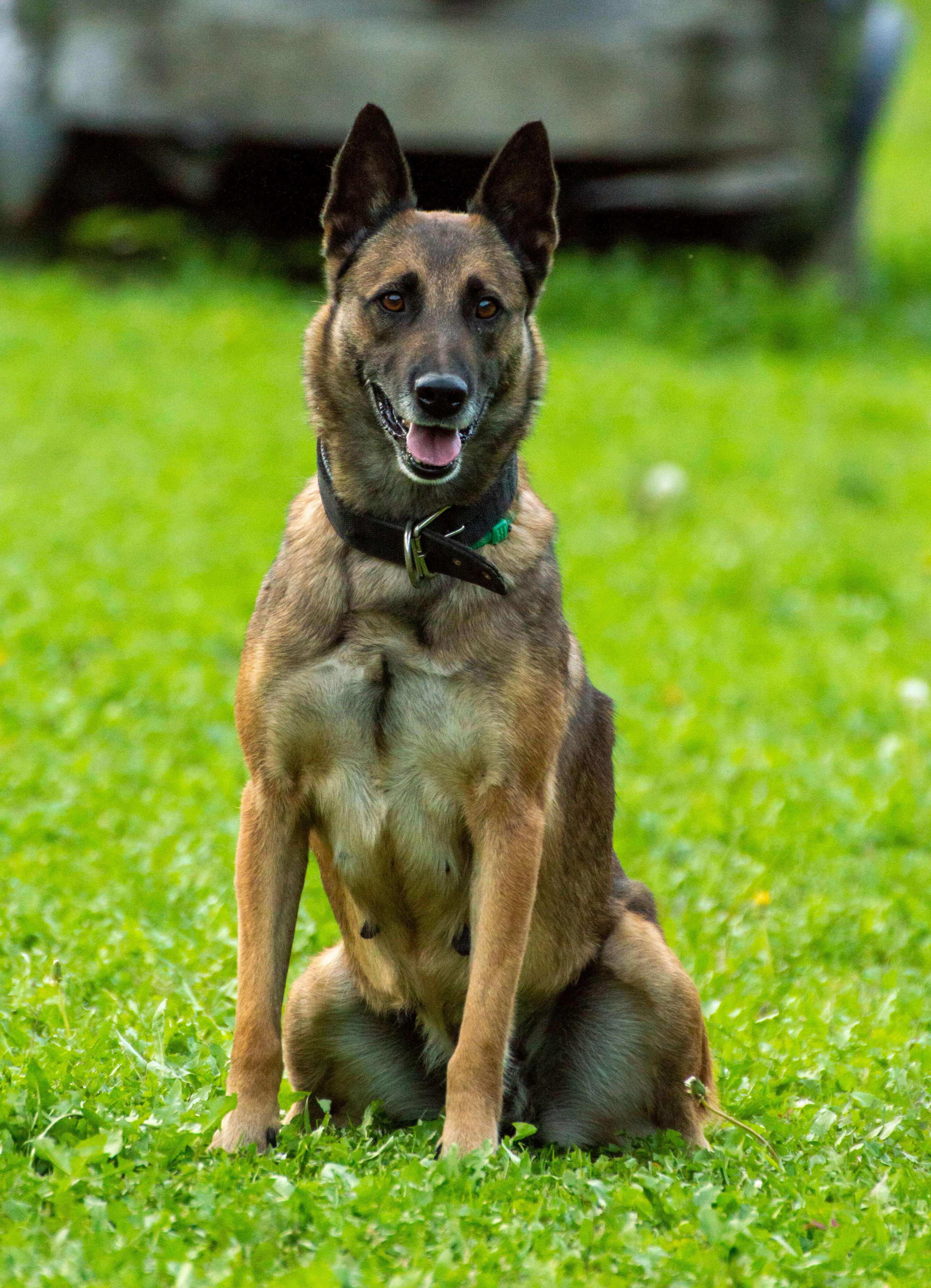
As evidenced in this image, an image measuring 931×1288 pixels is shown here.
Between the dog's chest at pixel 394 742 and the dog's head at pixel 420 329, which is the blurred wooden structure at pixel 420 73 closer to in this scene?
the dog's head at pixel 420 329

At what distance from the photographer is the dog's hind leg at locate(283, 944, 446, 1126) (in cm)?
380

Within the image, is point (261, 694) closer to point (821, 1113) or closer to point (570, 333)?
point (821, 1113)

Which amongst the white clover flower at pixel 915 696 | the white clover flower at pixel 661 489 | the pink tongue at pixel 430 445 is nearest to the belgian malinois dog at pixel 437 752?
the pink tongue at pixel 430 445

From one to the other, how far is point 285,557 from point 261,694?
1.21 feet

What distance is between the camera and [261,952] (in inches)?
135

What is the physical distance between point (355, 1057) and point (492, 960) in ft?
1.99

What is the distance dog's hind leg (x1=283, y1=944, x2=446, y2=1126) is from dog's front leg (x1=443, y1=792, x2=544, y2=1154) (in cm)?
42

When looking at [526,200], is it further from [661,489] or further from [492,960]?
[661,489]

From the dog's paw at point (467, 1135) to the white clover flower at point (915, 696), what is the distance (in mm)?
4207

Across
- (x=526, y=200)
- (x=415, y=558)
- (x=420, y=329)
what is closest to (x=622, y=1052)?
(x=415, y=558)

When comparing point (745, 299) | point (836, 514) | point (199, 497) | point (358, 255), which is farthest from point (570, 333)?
point (358, 255)

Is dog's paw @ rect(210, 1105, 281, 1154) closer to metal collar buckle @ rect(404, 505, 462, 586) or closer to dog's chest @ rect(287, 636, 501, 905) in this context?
dog's chest @ rect(287, 636, 501, 905)

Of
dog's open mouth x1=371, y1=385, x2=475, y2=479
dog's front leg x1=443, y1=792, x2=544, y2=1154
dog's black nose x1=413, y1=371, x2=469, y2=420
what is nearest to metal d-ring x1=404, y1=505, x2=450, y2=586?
dog's open mouth x1=371, y1=385, x2=475, y2=479

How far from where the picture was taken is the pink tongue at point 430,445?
3.51m
